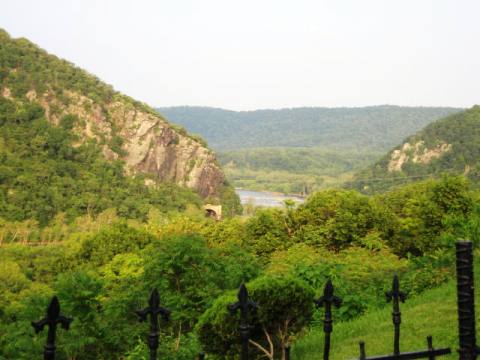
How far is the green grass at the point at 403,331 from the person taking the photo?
942 cm

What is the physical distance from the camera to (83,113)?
412 feet

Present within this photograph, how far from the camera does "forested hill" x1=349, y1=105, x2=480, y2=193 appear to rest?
12412 cm

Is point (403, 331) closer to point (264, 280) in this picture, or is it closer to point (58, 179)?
point (264, 280)

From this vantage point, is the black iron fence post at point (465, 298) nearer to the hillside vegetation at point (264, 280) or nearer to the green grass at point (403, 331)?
the hillside vegetation at point (264, 280)

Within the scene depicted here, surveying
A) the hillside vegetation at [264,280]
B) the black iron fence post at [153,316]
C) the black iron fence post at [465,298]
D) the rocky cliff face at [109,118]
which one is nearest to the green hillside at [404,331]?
the hillside vegetation at [264,280]

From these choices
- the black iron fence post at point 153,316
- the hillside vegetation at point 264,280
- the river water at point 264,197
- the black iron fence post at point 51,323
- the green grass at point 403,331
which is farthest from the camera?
the river water at point 264,197

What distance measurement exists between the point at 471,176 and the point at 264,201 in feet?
252

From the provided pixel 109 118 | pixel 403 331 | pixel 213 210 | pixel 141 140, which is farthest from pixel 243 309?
pixel 109 118

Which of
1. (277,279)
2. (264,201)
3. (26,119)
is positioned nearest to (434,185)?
(277,279)

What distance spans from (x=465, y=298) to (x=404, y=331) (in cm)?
607

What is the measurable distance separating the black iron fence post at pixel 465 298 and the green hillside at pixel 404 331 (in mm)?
4006

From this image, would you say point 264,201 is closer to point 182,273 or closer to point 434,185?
point 434,185

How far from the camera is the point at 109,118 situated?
438 ft

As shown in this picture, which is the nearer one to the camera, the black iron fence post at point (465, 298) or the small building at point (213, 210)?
the black iron fence post at point (465, 298)
